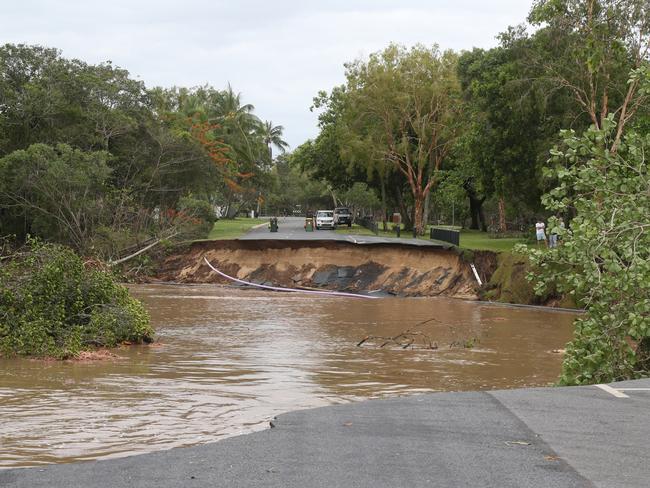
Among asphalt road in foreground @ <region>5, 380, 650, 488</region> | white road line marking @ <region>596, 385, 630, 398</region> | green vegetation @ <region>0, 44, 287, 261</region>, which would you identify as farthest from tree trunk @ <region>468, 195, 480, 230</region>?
asphalt road in foreground @ <region>5, 380, 650, 488</region>

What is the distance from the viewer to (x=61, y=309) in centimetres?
1972

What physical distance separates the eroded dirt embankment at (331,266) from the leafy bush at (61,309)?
71.7 feet

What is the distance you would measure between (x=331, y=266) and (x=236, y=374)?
29386 mm

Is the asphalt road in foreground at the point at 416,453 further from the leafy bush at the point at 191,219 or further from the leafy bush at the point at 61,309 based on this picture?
the leafy bush at the point at 191,219

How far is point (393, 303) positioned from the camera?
37.0 metres

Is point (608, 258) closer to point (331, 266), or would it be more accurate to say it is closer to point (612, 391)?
point (612, 391)

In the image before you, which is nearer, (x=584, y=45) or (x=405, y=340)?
(x=405, y=340)

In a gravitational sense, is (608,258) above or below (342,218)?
below

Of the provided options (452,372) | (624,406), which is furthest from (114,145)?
(624,406)

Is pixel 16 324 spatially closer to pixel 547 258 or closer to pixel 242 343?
pixel 242 343

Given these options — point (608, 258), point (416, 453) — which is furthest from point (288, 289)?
point (416, 453)

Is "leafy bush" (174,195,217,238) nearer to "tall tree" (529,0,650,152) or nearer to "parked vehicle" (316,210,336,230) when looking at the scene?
"parked vehicle" (316,210,336,230)

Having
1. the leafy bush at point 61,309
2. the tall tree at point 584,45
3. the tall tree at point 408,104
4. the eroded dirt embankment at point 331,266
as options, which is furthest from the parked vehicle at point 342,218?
the leafy bush at point 61,309

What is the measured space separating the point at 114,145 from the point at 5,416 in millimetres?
40877
